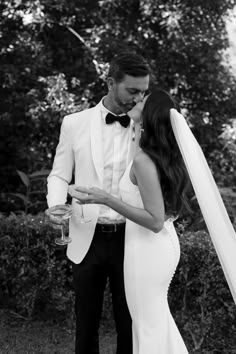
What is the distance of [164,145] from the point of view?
10.8 feet

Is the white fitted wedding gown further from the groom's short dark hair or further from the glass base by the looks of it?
the groom's short dark hair

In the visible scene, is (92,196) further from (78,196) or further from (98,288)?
(98,288)

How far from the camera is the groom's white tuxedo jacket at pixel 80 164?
3596 millimetres

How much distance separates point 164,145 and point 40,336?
2611 mm

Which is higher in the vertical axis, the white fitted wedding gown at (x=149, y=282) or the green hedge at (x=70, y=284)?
the white fitted wedding gown at (x=149, y=282)

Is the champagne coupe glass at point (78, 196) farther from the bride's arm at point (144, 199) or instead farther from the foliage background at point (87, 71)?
the foliage background at point (87, 71)

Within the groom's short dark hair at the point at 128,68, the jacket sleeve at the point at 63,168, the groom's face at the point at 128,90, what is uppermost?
the groom's short dark hair at the point at 128,68

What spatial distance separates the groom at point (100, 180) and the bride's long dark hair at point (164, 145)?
303 millimetres

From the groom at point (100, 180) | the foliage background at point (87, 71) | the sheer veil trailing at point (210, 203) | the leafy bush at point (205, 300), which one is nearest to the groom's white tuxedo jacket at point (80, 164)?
the groom at point (100, 180)

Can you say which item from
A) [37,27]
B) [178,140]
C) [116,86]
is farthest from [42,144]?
[178,140]

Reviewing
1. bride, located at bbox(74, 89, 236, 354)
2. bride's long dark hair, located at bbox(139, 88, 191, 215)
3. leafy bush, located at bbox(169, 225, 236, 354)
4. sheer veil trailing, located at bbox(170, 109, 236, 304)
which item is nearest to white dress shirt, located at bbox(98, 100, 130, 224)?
bride, located at bbox(74, 89, 236, 354)

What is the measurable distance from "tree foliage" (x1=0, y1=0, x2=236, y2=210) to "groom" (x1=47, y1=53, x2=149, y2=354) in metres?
2.79

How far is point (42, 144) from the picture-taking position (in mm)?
7000

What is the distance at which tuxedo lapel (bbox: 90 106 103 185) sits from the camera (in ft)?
11.8
